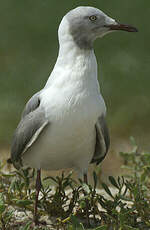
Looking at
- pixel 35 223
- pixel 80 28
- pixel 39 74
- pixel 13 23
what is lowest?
pixel 35 223

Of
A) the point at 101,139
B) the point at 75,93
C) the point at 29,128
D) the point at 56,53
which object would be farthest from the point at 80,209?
the point at 56,53

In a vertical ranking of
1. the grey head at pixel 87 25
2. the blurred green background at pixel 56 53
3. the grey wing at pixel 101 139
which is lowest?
the grey wing at pixel 101 139

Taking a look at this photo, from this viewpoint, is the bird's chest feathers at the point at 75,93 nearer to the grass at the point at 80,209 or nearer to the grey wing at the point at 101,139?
the grey wing at the point at 101,139

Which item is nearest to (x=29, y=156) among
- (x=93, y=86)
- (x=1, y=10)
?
(x=93, y=86)

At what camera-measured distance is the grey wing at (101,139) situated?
2.01 m

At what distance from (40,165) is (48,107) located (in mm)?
310

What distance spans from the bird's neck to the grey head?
31 mm

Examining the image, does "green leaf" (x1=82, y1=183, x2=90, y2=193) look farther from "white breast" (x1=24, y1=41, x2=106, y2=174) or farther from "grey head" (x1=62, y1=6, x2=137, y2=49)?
"grey head" (x1=62, y1=6, x2=137, y2=49)

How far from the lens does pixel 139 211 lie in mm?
2000

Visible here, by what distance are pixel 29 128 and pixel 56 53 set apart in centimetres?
251

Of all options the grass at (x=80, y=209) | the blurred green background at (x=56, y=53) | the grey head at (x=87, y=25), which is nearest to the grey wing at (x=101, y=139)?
the grass at (x=80, y=209)

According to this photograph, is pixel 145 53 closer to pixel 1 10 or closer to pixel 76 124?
pixel 1 10

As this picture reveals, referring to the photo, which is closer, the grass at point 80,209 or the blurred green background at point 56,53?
the grass at point 80,209

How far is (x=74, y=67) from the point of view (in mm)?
1958
